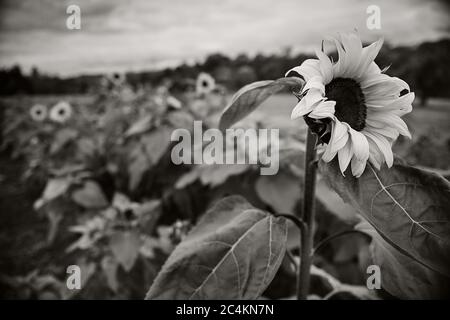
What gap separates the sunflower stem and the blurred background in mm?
91

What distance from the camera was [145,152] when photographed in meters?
1.61

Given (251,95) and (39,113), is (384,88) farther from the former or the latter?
(39,113)

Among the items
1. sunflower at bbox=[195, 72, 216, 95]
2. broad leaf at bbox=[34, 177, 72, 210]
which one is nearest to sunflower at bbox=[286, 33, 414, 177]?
broad leaf at bbox=[34, 177, 72, 210]

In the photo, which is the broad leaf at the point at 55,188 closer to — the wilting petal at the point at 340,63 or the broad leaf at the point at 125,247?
the broad leaf at the point at 125,247

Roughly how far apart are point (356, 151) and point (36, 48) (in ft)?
4.87

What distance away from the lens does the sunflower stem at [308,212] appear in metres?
0.65

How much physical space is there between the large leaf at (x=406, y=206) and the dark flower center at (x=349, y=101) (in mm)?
72

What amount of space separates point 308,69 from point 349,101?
102 millimetres

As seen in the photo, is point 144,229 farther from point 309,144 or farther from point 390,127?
point 390,127

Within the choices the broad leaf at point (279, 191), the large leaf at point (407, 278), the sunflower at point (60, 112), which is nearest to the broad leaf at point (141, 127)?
the broad leaf at point (279, 191)

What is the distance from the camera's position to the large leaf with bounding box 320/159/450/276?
1.69 ft
